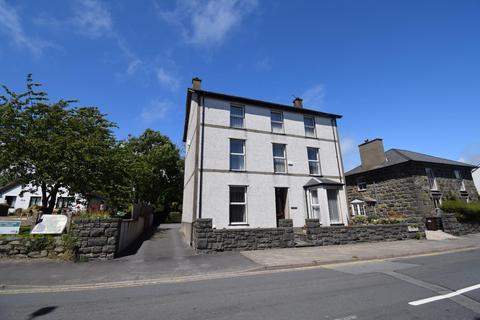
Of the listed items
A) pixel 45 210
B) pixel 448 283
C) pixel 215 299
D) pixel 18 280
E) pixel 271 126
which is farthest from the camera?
pixel 271 126

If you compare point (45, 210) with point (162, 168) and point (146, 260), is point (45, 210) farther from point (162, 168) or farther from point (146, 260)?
point (162, 168)

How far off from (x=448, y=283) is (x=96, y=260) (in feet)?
37.8

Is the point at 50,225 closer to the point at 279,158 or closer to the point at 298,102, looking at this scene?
the point at 279,158

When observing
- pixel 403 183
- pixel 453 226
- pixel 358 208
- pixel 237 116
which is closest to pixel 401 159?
pixel 403 183

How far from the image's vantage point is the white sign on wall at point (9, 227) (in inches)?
342

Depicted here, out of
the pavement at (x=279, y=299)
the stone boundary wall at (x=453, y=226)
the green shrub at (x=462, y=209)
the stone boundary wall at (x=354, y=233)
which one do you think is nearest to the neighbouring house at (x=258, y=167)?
the stone boundary wall at (x=354, y=233)

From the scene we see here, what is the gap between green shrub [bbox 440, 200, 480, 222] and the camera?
63.2ft

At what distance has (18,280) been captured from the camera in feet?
21.1

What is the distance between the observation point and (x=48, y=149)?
41.1 feet

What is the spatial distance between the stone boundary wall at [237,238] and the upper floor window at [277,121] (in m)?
7.20

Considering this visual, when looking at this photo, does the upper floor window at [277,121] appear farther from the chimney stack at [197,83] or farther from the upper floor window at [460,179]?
the upper floor window at [460,179]

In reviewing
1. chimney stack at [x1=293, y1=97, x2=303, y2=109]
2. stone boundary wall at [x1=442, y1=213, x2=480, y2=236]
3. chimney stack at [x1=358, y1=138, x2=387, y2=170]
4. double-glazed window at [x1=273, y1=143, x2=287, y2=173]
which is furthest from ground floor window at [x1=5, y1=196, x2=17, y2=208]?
stone boundary wall at [x1=442, y1=213, x2=480, y2=236]

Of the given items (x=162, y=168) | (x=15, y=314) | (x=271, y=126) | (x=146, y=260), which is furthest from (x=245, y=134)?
(x=162, y=168)

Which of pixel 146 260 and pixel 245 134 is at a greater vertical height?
pixel 245 134
